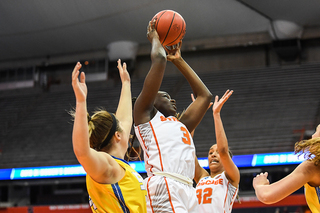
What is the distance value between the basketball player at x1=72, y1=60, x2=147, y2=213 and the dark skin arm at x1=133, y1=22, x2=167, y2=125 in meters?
0.24

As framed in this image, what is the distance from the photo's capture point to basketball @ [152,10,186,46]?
3.15m

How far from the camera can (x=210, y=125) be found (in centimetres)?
1258

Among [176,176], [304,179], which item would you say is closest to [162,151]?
[176,176]

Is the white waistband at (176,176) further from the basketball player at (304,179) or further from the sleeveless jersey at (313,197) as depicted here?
the sleeveless jersey at (313,197)

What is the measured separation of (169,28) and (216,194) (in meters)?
1.69

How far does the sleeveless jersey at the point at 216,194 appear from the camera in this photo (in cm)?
350

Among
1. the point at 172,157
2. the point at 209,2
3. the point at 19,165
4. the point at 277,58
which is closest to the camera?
the point at 172,157

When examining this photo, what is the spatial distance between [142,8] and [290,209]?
32.6ft

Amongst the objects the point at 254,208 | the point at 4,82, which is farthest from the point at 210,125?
the point at 4,82

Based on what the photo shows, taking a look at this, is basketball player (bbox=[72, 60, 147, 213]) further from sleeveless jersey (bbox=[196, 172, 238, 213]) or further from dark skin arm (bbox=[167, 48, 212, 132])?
sleeveless jersey (bbox=[196, 172, 238, 213])

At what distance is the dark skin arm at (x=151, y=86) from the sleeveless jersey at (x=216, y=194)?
1.23m

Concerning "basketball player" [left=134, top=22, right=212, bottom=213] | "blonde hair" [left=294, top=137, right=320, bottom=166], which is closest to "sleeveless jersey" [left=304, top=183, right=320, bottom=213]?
"blonde hair" [left=294, top=137, right=320, bottom=166]

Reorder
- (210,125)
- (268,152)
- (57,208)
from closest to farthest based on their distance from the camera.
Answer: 1. (57,208)
2. (268,152)
3. (210,125)

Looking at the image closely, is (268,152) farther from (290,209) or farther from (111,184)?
(111,184)
